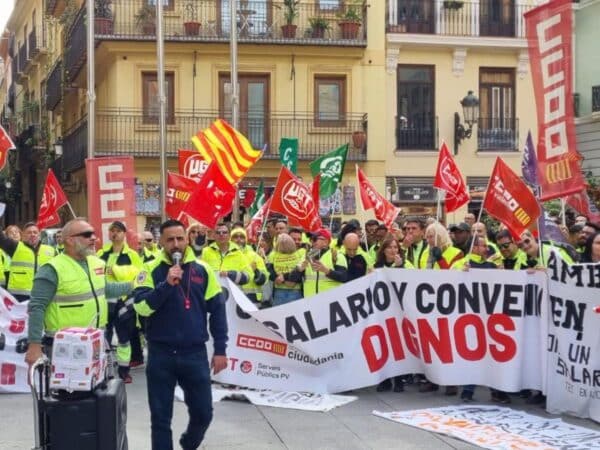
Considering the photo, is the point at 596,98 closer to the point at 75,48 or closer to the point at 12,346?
the point at 75,48

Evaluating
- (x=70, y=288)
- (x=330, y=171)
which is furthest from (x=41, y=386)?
(x=330, y=171)

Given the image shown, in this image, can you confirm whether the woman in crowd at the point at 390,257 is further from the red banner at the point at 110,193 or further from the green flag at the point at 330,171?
the green flag at the point at 330,171

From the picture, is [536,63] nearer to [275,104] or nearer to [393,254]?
[393,254]

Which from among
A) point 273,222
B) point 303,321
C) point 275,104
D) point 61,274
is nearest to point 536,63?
point 303,321

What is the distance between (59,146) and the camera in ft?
105

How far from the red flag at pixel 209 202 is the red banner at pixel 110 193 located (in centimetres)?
113

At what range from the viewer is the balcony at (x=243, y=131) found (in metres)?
25.6

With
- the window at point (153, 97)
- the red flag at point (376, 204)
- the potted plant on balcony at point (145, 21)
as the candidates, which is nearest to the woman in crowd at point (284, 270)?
the red flag at point (376, 204)

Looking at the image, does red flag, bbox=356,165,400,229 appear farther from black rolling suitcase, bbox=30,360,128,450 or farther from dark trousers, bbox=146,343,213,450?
black rolling suitcase, bbox=30,360,128,450

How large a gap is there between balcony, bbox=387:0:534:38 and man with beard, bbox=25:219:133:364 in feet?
69.0

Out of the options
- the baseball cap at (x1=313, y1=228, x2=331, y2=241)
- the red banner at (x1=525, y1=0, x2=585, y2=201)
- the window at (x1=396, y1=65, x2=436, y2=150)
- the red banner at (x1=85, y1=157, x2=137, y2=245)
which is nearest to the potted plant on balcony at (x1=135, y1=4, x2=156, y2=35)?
the window at (x1=396, y1=65, x2=436, y2=150)

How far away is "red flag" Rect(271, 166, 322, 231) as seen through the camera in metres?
13.0

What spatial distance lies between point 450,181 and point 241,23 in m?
14.0

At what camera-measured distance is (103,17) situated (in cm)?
2541
